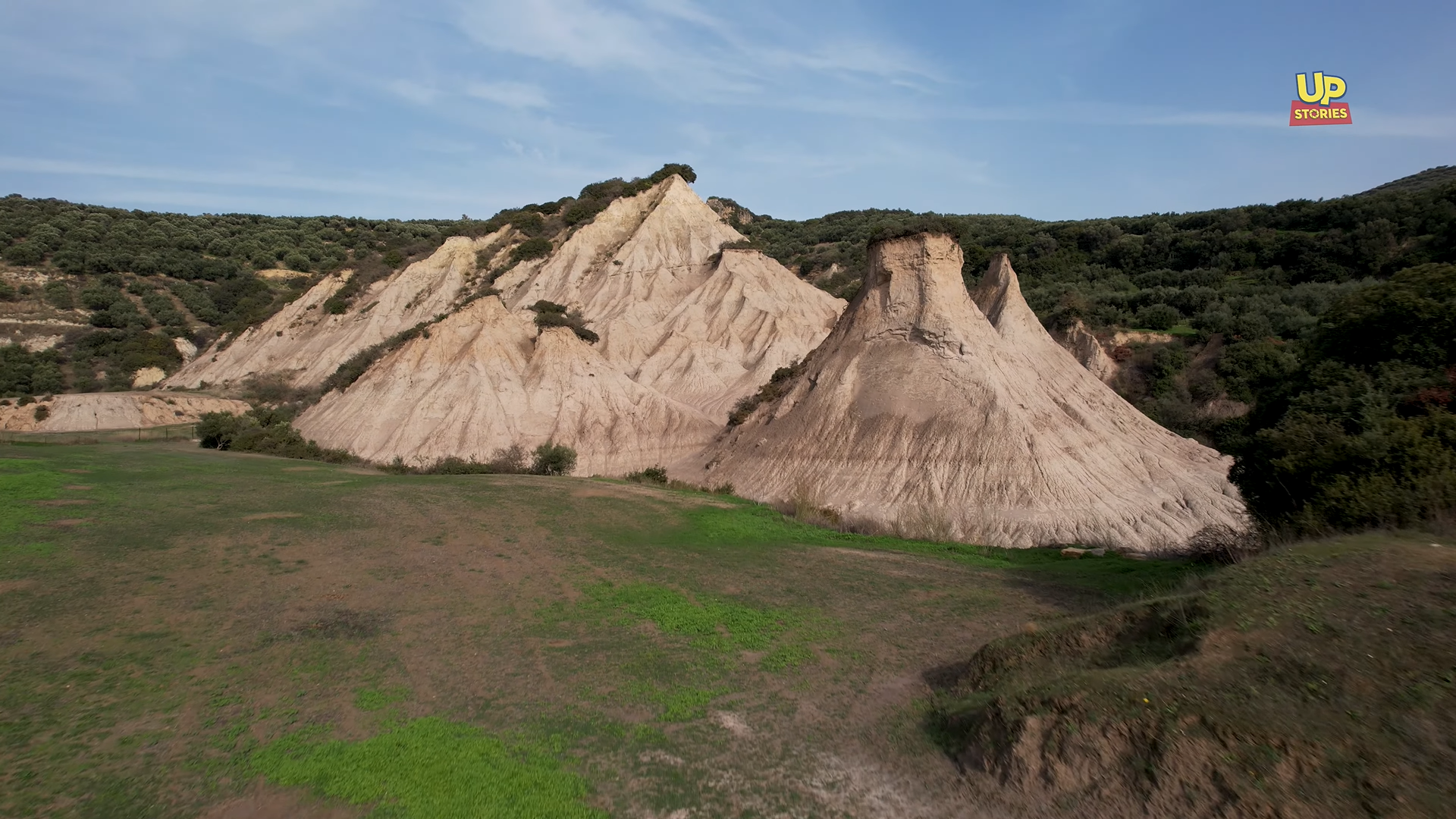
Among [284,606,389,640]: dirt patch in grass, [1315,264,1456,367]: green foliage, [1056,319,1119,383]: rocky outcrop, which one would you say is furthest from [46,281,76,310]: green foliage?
[1315,264,1456,367]: green foliage

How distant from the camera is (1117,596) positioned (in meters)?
10.1

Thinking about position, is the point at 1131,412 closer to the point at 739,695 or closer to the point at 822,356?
the point at 822,356

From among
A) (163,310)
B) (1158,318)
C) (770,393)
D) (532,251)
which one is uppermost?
(532,251)

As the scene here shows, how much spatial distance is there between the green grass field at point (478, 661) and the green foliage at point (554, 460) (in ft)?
47.3

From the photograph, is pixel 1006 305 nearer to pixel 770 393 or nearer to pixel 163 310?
pixel 770 393

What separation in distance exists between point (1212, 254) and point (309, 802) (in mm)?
68012

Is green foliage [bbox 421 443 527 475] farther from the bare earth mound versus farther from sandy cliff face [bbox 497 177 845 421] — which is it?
the bare earth mound

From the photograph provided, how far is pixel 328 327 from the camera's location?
2047 inches

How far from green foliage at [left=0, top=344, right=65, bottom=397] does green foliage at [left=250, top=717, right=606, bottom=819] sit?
5285 centimetres

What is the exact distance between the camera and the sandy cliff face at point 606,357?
32562 millimetres

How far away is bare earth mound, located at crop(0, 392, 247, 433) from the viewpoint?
37406mm

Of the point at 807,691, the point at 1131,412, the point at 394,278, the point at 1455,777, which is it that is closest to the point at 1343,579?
the point at 1455,777

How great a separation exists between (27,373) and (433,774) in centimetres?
5880

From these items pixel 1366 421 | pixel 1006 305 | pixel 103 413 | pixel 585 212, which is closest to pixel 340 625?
pixel 1366 421
